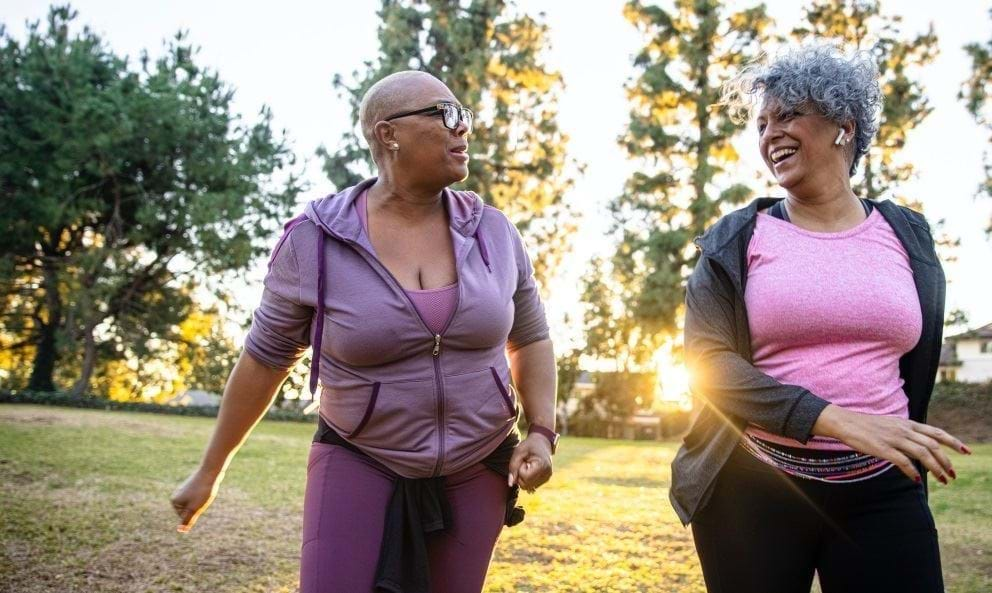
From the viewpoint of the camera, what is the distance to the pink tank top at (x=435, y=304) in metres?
2.82

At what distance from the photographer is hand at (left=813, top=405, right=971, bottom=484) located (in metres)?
2.24

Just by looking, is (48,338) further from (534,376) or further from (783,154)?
(783,154)

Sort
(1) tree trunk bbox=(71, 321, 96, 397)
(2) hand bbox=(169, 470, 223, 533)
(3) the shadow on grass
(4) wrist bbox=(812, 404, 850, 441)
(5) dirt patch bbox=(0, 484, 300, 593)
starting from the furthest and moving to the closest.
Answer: (1) tree trunk bbox=(71, 321, 96, 397)
(3) the shadow on grass
(5) dirt patch bbox=(0, 484, 300, 593)
(2) hand bbox=(169, 470, 223, 533)
(4) wrist bbox=(812, 404, 850, 441)

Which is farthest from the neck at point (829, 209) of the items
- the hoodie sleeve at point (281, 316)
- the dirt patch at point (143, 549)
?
the dirt patch at point (143, 549)

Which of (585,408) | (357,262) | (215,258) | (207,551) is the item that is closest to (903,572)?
(357,262)

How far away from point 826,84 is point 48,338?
36906 mm

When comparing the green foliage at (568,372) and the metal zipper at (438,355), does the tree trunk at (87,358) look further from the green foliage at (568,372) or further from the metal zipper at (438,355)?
the metal zipper at (438,355)

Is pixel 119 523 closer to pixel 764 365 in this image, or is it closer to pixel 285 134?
pixel 764 365

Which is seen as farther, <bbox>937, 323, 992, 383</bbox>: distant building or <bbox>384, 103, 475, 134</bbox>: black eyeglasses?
<bbox>937, 323, 992, 383</bbox>: distant building

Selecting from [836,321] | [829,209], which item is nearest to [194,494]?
[836,321]

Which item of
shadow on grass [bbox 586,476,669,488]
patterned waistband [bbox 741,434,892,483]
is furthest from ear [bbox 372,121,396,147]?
shadow on grass [bbox 586,476,669,488]

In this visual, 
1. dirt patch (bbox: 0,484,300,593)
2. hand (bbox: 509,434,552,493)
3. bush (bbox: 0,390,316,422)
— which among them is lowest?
dirt patch (bbox: 0,484,300,593)

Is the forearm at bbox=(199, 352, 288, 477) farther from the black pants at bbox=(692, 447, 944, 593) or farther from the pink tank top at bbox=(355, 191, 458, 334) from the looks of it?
the black pants at bbox=(692, 447, 944, 593)

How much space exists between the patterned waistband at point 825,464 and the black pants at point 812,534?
0.06 feet
